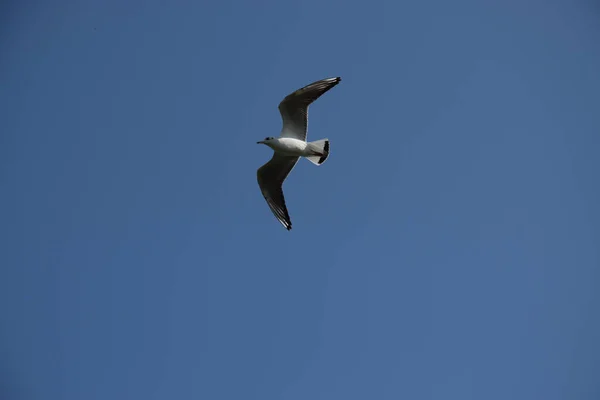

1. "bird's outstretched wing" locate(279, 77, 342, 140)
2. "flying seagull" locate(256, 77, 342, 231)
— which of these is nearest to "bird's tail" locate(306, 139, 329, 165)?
"flying seagull" locate(256, 77, 342, 231)

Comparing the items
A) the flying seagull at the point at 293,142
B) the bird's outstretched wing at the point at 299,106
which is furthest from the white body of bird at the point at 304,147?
the bird's outstretched wing at the point at 299,106

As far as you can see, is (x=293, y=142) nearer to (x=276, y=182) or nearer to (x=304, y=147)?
(x=304, y=147)

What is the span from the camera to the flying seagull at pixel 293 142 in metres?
10.7

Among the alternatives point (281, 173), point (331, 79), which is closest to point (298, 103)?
point (331, 79)

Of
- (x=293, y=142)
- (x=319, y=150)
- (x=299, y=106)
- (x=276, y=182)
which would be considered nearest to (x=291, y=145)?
(x=293, y=142)

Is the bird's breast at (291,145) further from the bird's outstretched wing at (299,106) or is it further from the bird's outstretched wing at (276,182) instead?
the bird's outstretched wing at (276,182)

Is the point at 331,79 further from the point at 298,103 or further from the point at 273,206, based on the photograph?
the point at 273,206

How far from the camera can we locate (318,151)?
10781 mm

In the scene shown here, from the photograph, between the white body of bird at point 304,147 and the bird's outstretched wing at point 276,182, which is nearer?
the white body of bird at point 304,147

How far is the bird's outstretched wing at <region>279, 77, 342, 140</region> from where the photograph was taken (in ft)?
34.9

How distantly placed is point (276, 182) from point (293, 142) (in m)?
1.13

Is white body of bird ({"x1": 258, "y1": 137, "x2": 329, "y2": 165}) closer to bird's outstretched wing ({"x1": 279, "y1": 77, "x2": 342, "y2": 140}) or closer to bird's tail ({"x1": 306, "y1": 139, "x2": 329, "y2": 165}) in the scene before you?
bird's tail ({"x1": 306, "y1": 139, "x2": 329, "y2": 165})

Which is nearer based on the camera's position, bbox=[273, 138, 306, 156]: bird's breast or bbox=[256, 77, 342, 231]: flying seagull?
bbox=[256, 77, 342, 231]: flying seagull

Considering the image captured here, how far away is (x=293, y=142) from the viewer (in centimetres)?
1081
